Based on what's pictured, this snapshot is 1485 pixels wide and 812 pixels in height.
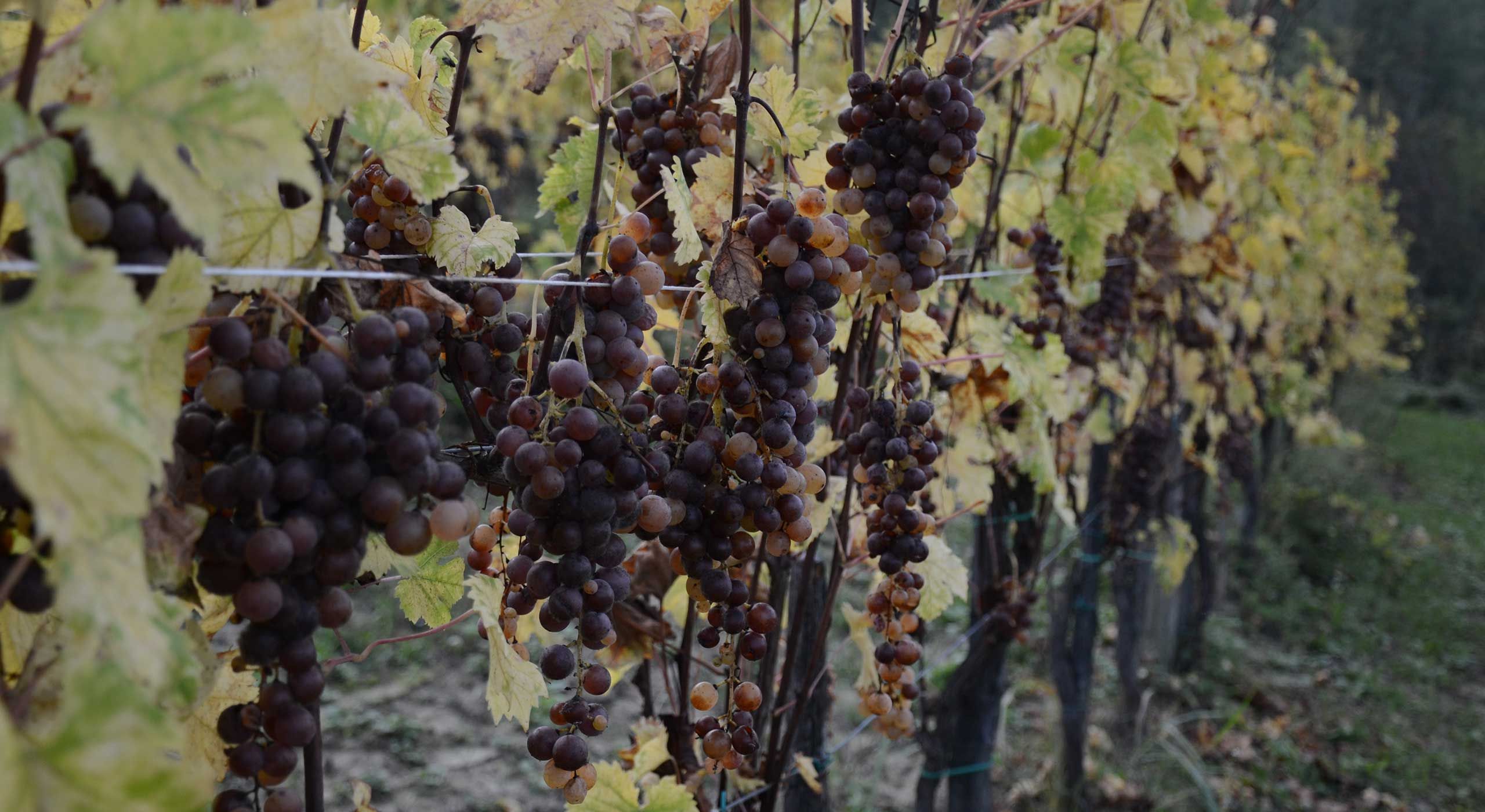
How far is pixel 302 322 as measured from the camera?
23.1 inches

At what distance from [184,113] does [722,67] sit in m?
0.80

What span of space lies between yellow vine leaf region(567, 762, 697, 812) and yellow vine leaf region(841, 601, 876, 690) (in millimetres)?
478

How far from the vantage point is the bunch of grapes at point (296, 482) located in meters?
0.56

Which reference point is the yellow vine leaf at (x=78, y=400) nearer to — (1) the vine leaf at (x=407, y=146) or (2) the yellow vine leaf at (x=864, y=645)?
(1) the vine leaf at (x=407, y=146)

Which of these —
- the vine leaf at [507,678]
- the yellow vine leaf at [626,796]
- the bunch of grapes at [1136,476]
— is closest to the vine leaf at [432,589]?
the vine leaf at [507,678]

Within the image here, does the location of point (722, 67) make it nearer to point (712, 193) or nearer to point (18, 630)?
point (712, 193)

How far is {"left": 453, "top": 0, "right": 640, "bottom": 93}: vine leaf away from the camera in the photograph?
2.89ft

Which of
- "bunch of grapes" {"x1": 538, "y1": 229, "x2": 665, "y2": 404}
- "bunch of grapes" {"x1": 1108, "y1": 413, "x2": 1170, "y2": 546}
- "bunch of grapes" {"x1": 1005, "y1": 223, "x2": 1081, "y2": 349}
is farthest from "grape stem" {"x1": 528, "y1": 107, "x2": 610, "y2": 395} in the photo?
"bunch of grapes" {"x1": 1108, "y1": 413, "x2": 1170, "y2": 546}

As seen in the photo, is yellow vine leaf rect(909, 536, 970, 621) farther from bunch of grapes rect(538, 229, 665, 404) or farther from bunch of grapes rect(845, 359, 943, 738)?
bunch of grapes rect(538, 229, 665, 404)

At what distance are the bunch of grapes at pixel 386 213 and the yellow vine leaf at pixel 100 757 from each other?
0.50m

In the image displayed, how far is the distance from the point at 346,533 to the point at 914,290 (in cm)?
72

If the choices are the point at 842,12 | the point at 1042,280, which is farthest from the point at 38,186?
the point at 1042,280

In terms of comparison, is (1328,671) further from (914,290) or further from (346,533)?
(346,533)

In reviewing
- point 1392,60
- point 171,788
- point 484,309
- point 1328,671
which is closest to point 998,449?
point 484,309
